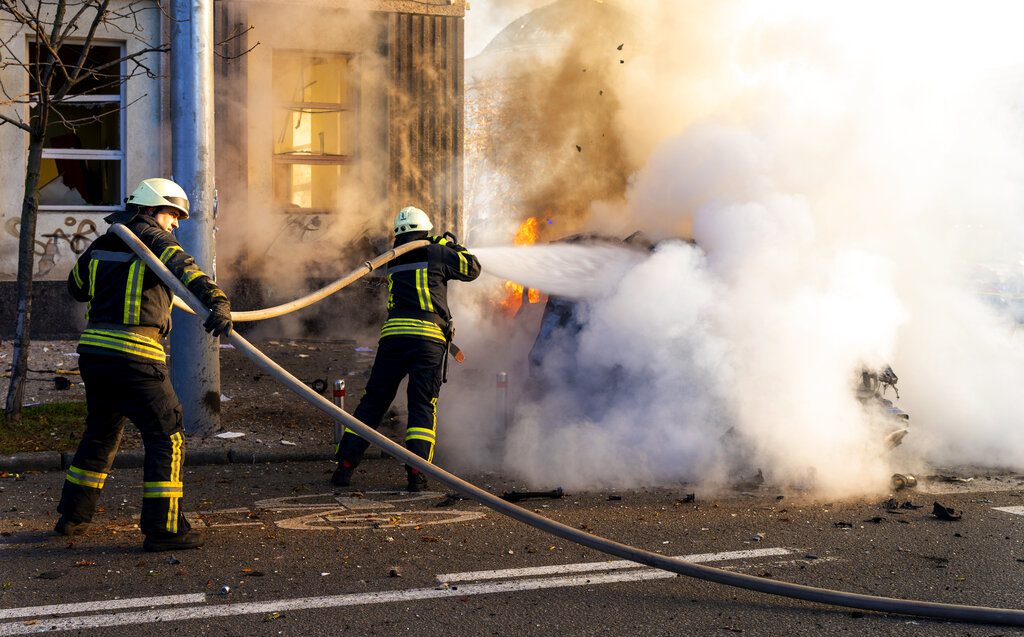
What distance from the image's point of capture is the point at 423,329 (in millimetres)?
6332

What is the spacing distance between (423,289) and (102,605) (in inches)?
118

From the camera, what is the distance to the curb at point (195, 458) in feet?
21.3

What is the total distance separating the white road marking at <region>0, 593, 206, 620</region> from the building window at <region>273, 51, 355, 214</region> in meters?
8.65

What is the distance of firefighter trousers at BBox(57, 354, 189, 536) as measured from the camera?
4.74m

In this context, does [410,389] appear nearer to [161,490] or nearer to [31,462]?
[161,490]

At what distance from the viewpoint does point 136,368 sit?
482cm

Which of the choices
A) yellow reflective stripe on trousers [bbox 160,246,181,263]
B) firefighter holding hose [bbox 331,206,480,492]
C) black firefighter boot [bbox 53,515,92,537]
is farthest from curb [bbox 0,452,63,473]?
yellow reflective stripe on trousers [bbox 160,246,181,263]

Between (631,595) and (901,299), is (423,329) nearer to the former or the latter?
(631,595)

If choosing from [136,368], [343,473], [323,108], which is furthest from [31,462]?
[323,108]

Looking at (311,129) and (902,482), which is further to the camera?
(311,129)

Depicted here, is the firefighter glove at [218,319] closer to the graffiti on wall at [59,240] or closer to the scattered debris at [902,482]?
the scattered debris at [902,482]

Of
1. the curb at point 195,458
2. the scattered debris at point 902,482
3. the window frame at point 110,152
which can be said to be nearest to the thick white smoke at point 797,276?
the scattered debris at point 902,482

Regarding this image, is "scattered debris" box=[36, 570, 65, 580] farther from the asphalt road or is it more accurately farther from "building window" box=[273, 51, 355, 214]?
"building window" box=[273, 51, 355, 214]

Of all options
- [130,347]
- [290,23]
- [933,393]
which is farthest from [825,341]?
[290,23]
